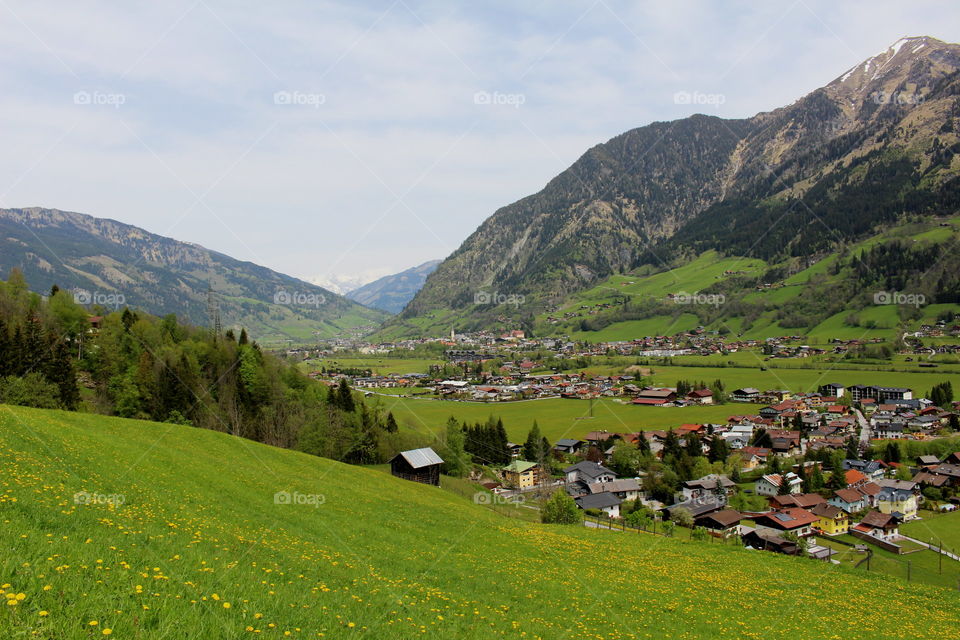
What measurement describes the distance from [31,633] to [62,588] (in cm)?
202

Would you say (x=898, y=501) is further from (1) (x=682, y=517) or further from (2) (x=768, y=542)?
(1) (x=682, y=517)

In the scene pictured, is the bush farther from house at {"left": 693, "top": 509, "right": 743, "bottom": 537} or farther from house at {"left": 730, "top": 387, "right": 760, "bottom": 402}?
house at {"left": 730, "top": 387, "right": 760, "bottom": 402}

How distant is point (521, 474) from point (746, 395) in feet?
300

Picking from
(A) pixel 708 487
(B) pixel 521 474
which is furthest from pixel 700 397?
(B) pixel 521 474

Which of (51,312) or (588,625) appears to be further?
(51,312)

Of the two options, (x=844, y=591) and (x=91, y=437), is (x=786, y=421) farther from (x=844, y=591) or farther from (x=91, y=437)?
(x=91, y=437)

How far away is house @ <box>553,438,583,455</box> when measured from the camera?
102875 mm

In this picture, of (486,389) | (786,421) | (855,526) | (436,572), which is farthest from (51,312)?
(786,421)

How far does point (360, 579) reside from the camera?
16.1m

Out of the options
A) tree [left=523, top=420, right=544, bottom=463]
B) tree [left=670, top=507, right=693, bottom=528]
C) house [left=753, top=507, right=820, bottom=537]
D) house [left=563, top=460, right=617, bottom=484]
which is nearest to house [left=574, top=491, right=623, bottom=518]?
house [left=563, top=460, right=617, bottom=484]

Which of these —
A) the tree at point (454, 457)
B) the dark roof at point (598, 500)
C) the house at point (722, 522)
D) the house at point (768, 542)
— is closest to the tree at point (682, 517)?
the house at point (722, 522)

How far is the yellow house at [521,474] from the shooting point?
85375 millimetres

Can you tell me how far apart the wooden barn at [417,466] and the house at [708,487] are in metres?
37.4

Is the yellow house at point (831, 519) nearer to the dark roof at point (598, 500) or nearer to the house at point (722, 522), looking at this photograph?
the house at point (722, 522)
